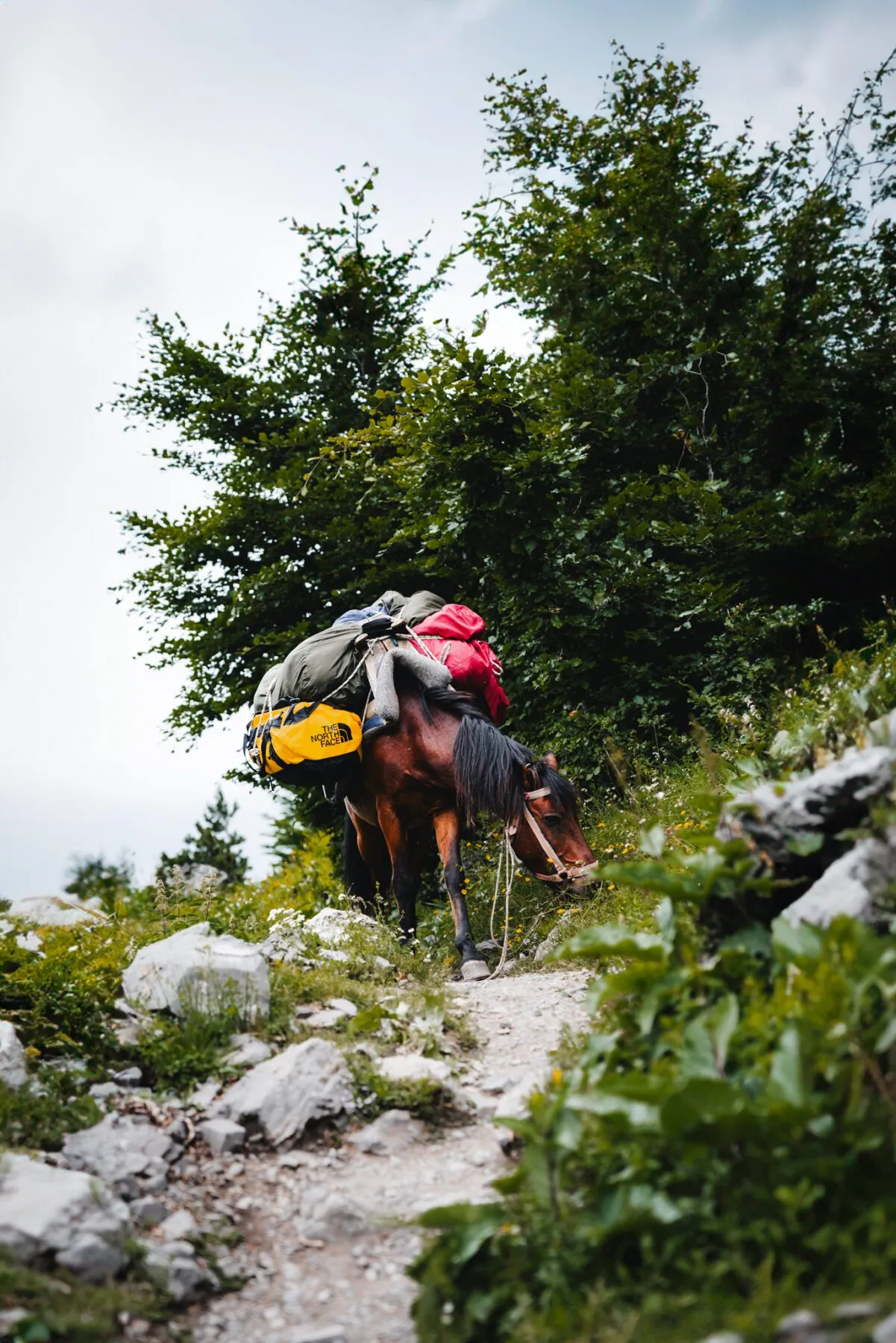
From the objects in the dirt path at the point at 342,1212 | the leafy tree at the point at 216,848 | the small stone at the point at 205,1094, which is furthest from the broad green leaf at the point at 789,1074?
the leafy tree at the point at 216,848

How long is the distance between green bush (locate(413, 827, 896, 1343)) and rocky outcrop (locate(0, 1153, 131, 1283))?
91 centimetres

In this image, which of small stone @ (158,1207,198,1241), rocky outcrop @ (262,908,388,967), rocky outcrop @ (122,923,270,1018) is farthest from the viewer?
rocky outcrop @ (262,908,388,967)

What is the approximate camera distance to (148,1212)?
9.61ft

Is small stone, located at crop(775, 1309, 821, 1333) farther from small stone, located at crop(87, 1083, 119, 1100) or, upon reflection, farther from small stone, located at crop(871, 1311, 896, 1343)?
small stone, located at crop(87, 1083, 119, 1100)

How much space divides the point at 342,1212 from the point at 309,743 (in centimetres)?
416

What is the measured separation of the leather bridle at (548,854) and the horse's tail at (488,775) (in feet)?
0.22

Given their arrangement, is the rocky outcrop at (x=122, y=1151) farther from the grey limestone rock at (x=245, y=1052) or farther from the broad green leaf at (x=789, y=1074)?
the broad green leaf at (x=789, y=1074)

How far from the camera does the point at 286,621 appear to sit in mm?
12711

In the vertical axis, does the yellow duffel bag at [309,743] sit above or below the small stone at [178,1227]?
above

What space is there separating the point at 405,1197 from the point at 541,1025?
1.58m

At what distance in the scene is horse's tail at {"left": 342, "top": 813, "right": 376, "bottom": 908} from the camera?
836 cm

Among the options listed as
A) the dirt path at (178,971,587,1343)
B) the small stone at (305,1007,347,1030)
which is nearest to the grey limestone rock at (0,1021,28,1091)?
the dirt path at (178,971,587,1343)

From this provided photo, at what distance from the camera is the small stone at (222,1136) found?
3.41 meters

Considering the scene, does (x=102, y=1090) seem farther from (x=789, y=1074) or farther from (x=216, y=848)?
(x=216, y=848)
